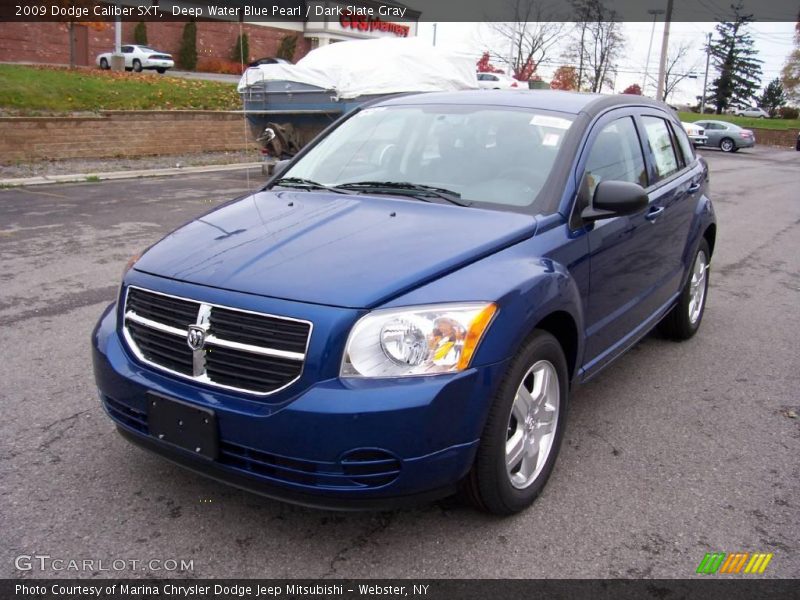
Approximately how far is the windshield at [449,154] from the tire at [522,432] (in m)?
0.83

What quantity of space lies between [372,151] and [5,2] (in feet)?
121

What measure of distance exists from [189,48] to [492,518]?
48.7 metres

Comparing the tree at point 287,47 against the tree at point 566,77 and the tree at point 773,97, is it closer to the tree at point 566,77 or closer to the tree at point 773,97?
the tree at point 566,77

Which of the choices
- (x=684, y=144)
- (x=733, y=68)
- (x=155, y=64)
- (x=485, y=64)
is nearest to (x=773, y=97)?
(x=733, y=68)

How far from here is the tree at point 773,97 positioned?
8279cm

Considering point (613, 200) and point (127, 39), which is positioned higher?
point (127, 39)

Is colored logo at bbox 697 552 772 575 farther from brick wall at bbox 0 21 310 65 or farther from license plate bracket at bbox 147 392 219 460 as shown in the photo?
brick wall at bbox 0 21 310 65

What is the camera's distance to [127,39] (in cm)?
4553

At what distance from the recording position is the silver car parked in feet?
117

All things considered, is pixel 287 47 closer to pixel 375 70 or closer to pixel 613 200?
pixel 375 70

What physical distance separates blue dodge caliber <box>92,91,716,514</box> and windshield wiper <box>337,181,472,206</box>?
0.01 meters

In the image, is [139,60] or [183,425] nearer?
[183,425]

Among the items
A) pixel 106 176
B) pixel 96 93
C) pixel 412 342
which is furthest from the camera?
pixel 96 93

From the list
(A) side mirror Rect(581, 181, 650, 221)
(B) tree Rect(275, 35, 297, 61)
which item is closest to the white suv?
(B) tree Rect(275, 35, 297, 61)
